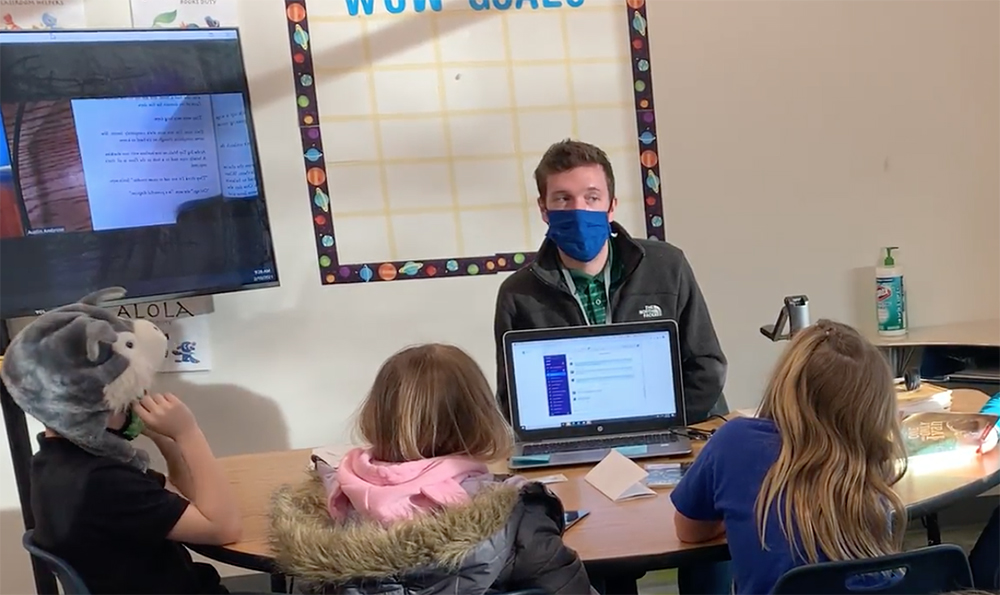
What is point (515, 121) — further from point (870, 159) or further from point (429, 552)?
point (429, 552)

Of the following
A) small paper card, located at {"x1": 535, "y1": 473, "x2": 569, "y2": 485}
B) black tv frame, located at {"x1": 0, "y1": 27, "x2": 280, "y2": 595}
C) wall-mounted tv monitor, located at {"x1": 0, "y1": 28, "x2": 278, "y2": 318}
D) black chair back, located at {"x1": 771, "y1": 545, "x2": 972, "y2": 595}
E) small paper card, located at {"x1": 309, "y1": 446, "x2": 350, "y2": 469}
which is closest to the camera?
black chair back, located at {"x1": 771, "y1": 545, "x2": 972, "y2": 595}

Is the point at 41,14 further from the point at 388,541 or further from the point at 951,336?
the point at 951,336

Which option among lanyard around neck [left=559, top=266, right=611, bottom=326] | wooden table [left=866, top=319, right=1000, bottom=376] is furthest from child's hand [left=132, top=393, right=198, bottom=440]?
wooden table [left=866, top=319, right=1000, bottom=376]

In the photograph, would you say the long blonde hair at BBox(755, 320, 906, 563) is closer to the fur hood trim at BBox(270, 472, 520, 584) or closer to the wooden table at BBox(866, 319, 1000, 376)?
the fur hood trim at BBox(270, 472, 520, 584)

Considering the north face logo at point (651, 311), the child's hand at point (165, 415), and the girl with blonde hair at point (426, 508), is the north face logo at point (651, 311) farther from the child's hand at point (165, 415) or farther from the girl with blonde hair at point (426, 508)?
the child's hand at point (165, 415)

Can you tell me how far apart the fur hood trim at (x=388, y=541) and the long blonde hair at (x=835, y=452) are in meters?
0.44

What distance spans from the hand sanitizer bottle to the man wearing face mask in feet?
3.52

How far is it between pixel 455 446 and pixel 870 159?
7.54 ft

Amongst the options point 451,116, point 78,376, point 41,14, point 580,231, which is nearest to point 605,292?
point 580,231

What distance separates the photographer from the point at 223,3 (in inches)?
109

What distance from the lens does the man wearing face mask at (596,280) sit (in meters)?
2.27

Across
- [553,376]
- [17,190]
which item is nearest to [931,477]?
[553,376]

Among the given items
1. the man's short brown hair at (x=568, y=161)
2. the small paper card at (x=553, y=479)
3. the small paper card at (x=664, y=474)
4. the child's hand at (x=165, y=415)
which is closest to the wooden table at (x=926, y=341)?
the man's short brown hair at (x=568, y=161)

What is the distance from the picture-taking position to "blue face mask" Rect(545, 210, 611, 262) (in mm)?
2256
